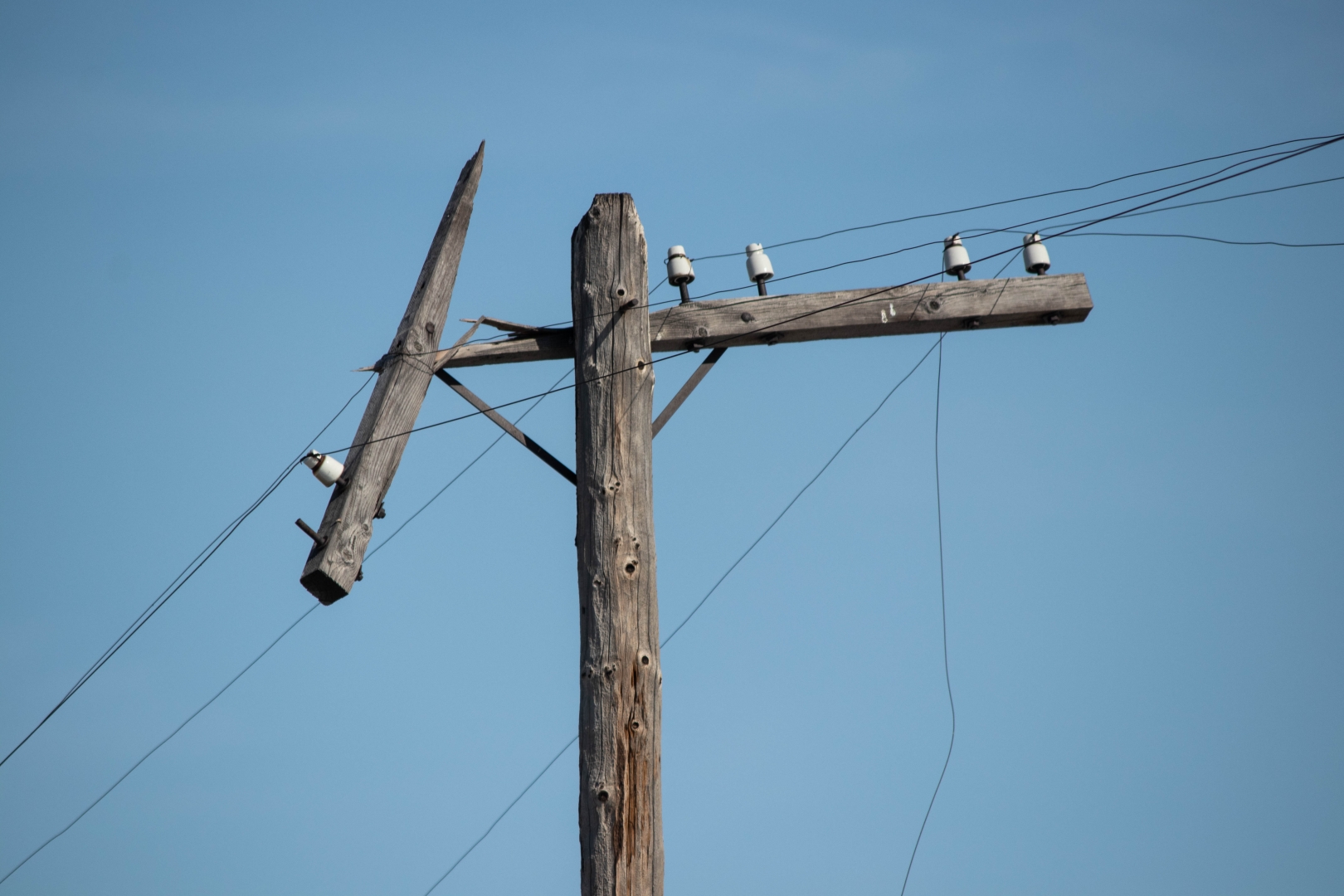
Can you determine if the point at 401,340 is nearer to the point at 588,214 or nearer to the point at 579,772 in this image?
the point at 588,214

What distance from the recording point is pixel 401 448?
5.70 metres

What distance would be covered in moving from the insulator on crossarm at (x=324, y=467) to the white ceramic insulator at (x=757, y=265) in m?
2.19

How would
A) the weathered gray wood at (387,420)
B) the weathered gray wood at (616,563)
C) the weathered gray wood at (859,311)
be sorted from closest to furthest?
the weathered gray wood at (616,563)
the weathered gray wood at (387,420)
the weathered gray wood at (859,311)

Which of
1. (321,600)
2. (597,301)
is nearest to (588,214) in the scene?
(597,301)

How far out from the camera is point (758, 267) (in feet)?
19.7

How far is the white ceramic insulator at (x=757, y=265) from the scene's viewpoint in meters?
5.97

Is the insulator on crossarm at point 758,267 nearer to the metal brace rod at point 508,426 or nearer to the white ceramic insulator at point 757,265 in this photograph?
the white ceramic insulator at point 757,265

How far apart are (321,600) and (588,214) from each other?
2.19 m

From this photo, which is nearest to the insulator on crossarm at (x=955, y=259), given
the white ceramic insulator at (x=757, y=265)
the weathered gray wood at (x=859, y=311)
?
the weathered gray wood at (x=859, y=311)

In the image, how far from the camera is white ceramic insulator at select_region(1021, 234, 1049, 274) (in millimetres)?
5902

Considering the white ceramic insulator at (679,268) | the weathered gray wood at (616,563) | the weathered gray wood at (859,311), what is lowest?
the weathered gray wood at (616,563)

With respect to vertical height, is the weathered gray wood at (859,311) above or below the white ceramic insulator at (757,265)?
below

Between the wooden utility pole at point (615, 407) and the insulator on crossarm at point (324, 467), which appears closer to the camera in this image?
the wooden utility pole at point (615, 407)

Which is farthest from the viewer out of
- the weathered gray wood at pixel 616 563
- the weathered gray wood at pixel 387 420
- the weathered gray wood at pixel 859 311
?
the weathered gray wood at pixel 859 311
